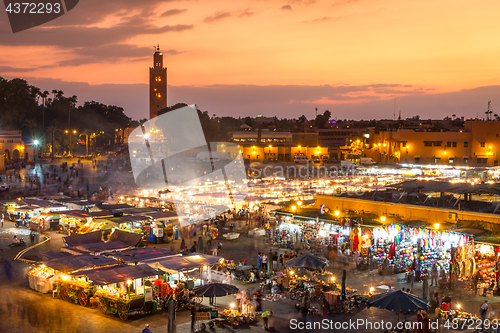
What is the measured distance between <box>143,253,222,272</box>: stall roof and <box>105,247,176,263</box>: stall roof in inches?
27.0

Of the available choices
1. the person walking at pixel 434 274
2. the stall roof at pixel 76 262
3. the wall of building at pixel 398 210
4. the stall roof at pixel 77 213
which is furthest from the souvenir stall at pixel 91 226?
the person walking at pixel 434 274

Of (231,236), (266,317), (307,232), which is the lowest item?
(231,236)

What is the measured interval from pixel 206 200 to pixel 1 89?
7166cm

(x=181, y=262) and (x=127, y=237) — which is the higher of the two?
(x=181, y=262)

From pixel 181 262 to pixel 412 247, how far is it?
28.0 feet

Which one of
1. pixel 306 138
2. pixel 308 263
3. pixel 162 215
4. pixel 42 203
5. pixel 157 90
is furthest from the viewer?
pixel 157 90

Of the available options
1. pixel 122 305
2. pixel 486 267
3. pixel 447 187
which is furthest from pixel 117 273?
pixel 447 187

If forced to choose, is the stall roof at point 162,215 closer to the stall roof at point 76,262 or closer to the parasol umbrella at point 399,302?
the stall roof at point 76,262

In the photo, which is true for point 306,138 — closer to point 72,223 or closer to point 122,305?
point 72,223

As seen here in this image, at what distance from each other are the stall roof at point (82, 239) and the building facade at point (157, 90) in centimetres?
11345

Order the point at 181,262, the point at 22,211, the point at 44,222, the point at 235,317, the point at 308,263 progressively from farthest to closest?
1. the point at 22,211
2. the point at 44,222
3. the point at 308,263
4. the point at 181,262
5. the point at 235,317

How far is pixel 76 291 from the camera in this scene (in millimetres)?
14203

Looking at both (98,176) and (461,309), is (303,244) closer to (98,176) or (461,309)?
(461,309)

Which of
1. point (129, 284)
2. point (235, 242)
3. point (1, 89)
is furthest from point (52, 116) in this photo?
point (129, 284)
